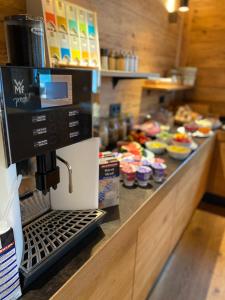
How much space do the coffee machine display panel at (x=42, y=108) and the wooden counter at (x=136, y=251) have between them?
0.38m

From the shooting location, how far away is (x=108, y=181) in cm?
100

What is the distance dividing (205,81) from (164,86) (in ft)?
3.41

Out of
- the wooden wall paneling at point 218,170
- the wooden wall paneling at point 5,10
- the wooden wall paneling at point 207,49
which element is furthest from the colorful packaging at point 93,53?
the wooden wall paneling at point 207,49

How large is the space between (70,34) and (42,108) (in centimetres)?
73

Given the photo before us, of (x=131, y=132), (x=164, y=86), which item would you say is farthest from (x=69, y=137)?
(x=164, y=86)

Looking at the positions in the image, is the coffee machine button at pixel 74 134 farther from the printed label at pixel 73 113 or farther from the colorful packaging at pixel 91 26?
the colorful packaging at pixel 91 26

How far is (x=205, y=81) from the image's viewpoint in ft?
9.77

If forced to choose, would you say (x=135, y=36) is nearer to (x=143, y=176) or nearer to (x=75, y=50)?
(x=75, y=50)

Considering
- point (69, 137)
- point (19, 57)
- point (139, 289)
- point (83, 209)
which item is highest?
point (19, 57)

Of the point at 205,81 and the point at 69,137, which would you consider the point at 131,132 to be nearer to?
the point at 69,137

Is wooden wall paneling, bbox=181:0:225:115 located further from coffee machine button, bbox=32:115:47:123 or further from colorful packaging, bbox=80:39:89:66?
coffee machine button, bbox=32:115:47:123

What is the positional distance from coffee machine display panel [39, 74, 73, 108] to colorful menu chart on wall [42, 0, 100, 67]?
47 centimetres

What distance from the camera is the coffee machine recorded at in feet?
1.87

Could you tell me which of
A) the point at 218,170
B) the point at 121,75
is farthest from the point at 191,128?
the point at 121,75
